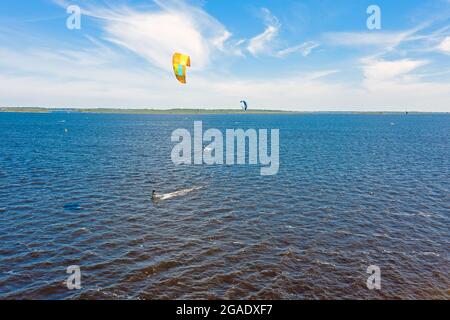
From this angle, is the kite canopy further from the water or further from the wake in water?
the water

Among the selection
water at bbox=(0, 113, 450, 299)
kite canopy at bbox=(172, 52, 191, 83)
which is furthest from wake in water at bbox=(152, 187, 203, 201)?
kite canopy at bbox=(172, 52, 191, 83)

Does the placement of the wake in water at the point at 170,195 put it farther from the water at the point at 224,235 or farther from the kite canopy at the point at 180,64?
the kite canopy at the point at 180,64

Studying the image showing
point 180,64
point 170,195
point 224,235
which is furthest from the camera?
point 170,195

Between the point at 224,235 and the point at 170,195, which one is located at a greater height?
the point at 170,195

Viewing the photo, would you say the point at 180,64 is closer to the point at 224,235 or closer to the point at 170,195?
the point at 170,195

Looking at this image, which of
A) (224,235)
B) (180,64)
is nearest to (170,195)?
(224,235)

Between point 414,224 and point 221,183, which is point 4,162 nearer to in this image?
point 221,183
